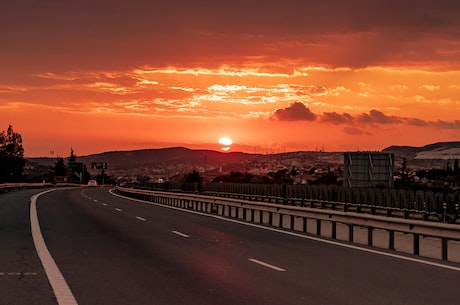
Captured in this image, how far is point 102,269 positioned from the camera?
13711 millimetres

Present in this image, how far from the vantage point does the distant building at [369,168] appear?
6338 cm

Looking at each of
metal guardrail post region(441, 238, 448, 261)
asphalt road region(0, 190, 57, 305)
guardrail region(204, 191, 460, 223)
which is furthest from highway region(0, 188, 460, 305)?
guardrail region(204, 191, 460, 223)

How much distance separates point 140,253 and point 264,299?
699 centimetres

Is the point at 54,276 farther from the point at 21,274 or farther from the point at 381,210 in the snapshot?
the point at 381,210

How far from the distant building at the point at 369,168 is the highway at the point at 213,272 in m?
42.0

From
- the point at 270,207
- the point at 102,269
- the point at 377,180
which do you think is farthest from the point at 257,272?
the point at 377,180

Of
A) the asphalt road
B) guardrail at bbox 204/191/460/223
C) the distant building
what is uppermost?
the distant building

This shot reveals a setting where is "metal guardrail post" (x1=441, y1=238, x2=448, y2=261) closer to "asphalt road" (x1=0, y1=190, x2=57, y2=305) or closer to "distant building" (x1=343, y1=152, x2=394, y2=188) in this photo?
"asphalt road" (x1=0, y1=190, x2=57, y2=305)

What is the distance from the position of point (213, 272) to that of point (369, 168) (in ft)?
171

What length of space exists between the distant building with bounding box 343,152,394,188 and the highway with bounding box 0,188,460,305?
42.0 metres

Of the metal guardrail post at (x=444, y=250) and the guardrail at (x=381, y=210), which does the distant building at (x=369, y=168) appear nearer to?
the guardrail at (x=381, y=210)

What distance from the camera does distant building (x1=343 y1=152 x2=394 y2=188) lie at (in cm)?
6338

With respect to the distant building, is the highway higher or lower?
lower

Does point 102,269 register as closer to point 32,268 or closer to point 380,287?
point 32,268
